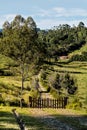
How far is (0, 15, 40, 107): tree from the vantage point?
38.8 m

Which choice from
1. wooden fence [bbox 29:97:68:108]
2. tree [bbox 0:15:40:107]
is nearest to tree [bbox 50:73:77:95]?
wooden fence [bbox 29:97:68:108]

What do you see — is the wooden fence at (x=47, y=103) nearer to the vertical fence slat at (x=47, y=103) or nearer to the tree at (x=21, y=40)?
the vertical fence slat at (x=47, y=103)

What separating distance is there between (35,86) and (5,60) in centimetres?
5569

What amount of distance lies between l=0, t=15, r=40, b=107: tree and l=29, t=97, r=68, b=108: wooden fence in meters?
4.64

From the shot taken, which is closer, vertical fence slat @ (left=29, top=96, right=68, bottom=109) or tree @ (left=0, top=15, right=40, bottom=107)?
tree @ (left=0, top=15, right=40, bottom=107)

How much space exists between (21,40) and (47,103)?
8.24m

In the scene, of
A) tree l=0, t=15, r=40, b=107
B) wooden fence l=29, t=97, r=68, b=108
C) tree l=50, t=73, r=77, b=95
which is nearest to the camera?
tree l=0, t=15, r=40, b=107

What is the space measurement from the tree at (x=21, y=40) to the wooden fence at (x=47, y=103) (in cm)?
464

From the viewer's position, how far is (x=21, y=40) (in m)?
38.6

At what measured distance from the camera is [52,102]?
42281 millimetres

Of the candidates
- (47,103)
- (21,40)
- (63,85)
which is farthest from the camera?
(63,85)

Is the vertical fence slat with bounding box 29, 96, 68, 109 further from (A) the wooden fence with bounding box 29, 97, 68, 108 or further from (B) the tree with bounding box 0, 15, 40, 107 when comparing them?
(B) the tree with bounding box 0, 15, 40, 107

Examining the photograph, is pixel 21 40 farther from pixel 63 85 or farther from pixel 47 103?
pixel 63 85

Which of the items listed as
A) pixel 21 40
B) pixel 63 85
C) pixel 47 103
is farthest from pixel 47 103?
pixel 63 85
